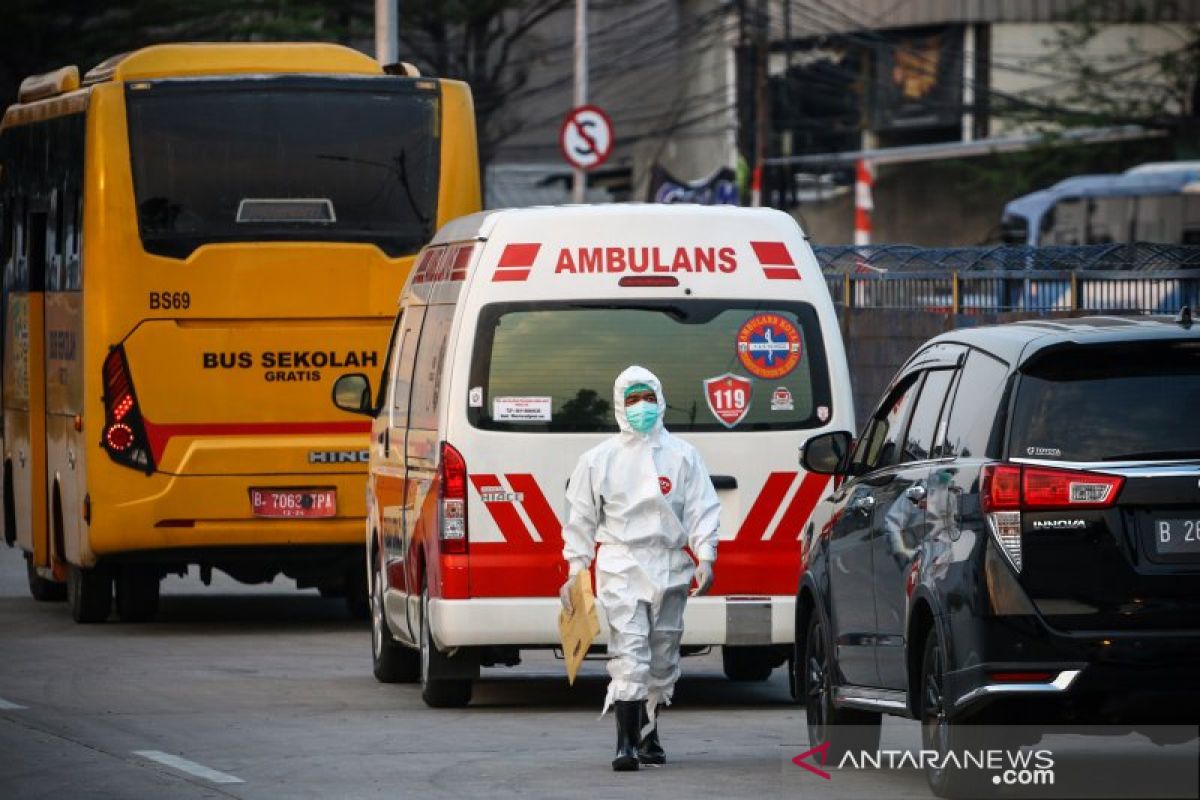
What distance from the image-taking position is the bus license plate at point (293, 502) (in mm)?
17484

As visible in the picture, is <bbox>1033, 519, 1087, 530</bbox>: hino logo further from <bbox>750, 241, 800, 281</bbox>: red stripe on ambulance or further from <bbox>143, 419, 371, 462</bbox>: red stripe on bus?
<bbox>143, 419, 371, 462</bbox>: red stripe on bus

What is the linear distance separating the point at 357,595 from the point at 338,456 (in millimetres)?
1960

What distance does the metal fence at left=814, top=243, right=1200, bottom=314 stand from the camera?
19.5m

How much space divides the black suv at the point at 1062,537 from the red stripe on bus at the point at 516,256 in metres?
3.94

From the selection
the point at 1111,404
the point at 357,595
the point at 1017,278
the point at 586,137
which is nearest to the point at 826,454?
the point at 1111,404

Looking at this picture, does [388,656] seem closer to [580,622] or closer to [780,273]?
[780,273]

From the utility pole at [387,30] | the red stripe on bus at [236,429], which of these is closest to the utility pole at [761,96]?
the utility pole at [387,30]

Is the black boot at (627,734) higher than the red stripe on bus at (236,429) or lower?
lower

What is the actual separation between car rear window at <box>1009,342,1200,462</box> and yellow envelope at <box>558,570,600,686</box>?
250cm

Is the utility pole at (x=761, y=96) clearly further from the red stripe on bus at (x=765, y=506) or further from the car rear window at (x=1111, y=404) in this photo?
the car rear window at (x=1111, y=404)

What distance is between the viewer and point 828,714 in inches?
424

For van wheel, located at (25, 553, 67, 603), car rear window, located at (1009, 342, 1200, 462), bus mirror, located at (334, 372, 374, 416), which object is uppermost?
car rear window, located at (1009, 342, 1200, 462)

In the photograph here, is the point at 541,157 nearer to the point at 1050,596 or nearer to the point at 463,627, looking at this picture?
the point at 463,627

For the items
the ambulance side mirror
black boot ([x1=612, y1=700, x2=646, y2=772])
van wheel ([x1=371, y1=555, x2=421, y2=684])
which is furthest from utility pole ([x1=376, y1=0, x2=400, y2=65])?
the ambulance side mirror
